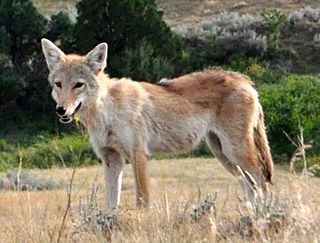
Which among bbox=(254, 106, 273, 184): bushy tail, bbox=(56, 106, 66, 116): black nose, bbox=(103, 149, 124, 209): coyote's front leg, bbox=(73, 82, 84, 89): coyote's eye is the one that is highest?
bbox=(73, 82, 84, 89): coyote's eye

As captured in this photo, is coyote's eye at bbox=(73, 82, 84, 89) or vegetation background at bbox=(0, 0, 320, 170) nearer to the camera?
coyote's eye at bbox=(73, 82, 84, 89)

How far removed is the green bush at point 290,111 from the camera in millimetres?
27047

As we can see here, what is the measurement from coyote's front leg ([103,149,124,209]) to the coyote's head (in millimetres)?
668

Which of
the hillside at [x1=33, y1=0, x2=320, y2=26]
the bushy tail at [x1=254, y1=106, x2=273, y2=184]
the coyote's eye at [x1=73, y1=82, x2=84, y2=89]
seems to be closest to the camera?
the coyote's eye at [x1=73, y1=82, x2=84, y2=89]

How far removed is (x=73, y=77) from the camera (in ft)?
33.5

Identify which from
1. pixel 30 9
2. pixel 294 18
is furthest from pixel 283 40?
pixel 30 9

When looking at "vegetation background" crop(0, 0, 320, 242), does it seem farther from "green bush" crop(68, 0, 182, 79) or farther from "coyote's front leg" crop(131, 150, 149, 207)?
"coyote's front leg" crop(131, 150, 149, 207)

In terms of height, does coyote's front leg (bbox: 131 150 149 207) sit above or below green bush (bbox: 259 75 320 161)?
above

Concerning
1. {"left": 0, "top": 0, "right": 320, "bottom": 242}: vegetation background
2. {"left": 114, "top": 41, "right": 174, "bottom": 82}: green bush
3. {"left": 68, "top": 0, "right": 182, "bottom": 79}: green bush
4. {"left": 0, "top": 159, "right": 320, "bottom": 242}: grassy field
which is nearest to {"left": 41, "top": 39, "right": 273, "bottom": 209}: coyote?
{"left": 0, "top": 159, "right": 320, "bottom": 242}: grassy field

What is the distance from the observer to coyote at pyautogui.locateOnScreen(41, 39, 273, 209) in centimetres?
1023

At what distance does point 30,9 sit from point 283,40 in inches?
417

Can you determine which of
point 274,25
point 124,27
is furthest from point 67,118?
point 274,25

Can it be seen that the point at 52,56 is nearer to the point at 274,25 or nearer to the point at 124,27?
the point at 124,27

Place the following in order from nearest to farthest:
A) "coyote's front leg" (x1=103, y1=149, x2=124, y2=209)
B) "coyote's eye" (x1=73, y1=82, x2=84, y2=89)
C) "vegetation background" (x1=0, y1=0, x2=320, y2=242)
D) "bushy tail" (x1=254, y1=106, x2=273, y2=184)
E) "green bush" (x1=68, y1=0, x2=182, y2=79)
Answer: "coyote's eye" (x1=73, y1=82, x2=84, y2=89) → "coyote's front leg" (x1=103, y1=149, x2=124, y2=209) → "bushy tail" (x1=254, y1=106, x2=273, y2=184) → "vegetation background" (x1=0, y1=0, x2=320, y2=242) → "green bush" (x1=68, y1=0, x2=182, y2=79)
